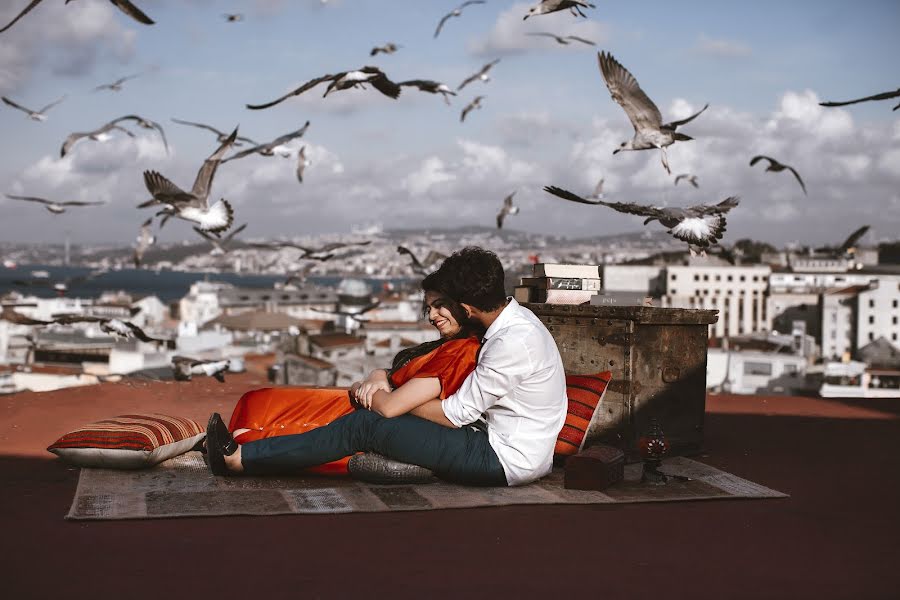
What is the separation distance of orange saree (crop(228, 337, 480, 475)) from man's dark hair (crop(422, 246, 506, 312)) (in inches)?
14.2

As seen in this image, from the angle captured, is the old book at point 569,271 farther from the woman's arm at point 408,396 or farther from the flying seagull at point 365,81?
the flying seagull at point 365,81

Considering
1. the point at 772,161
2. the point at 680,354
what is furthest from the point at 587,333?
the point at 772,161

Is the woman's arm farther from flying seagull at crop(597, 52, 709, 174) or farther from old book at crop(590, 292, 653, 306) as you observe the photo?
flying seagull at crop(597, 52, 709, 174)

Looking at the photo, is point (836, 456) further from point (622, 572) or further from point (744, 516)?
point (622, 572)

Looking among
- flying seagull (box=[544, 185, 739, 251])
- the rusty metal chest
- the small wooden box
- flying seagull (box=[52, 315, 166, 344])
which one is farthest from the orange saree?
flying seagull (box=[52, 315, 166, 344])

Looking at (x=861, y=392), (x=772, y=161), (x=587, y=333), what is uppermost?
(x=772, y=161)

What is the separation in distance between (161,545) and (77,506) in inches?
31.1

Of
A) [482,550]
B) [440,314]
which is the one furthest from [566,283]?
Result: [482,550]

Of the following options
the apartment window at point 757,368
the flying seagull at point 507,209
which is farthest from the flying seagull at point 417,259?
the apartment window at point 757,368

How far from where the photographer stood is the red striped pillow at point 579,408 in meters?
5.56

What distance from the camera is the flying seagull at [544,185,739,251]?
774cm

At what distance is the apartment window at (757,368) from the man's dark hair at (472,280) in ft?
121

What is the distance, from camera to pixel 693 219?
313 inches

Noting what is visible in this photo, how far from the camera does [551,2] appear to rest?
985 centimetres
